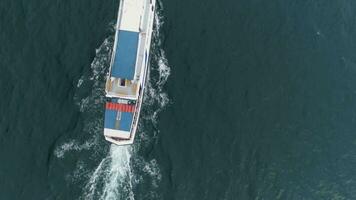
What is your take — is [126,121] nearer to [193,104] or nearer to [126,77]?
[126,77]

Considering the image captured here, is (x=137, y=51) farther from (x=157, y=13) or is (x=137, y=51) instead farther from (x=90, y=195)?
(x=90, y=195)

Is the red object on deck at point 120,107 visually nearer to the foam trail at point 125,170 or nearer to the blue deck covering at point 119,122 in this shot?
the blue deck covering at point 119,122

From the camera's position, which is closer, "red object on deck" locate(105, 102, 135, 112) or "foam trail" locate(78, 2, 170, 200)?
"foam trail" locate(78, 2, 170, 200)

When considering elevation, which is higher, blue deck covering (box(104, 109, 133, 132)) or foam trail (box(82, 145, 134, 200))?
blue deck covering (box(104, 109, 133, 132))

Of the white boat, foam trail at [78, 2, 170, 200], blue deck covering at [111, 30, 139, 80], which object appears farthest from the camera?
blue deck covering at [111, 30, 139, 80]

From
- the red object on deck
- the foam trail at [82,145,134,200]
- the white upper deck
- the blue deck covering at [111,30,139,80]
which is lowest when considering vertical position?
the foam trail at [82,145,134,200]

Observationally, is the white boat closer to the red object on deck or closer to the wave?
the red object on deck

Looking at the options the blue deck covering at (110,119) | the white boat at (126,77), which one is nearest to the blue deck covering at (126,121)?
the white boat at (126,77)

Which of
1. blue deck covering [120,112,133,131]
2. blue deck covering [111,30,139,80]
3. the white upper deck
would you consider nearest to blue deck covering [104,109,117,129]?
blue deck covering [120,112,133,131]
